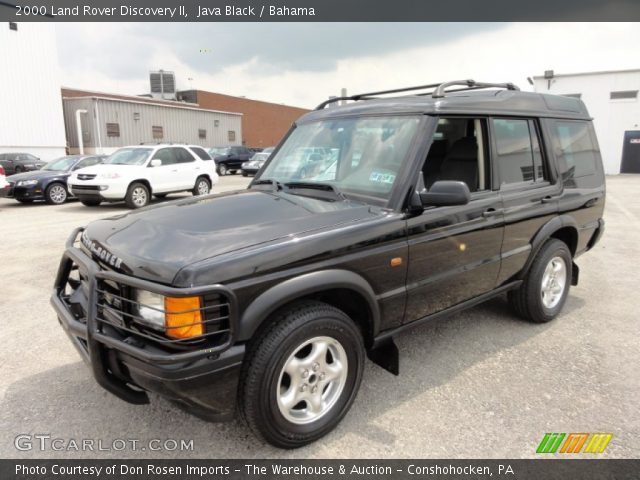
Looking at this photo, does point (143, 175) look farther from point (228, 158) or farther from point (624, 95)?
point (624, 95)

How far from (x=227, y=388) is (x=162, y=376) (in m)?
0.32

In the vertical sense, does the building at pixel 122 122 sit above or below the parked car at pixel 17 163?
above

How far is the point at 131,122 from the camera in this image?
3039cm

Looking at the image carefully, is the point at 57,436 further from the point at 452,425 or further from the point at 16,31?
the point at 16,31

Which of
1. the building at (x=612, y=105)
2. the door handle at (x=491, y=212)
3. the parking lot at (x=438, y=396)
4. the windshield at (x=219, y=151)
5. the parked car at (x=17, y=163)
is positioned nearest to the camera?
the parking lot at (x=438, y=396)

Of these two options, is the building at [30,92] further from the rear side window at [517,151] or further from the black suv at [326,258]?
the rear side window at [517,151]

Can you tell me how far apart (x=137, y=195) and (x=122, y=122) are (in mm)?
20570

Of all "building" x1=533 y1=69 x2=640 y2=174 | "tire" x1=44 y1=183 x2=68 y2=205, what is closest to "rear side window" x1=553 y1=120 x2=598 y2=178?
"tire" x1=44 y1=183 x2=68 y2=205

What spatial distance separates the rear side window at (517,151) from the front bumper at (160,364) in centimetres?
262

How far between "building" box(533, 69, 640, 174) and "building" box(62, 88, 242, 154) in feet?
80.9

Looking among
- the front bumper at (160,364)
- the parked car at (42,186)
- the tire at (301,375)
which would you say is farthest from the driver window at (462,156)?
the parked car at (42,186)

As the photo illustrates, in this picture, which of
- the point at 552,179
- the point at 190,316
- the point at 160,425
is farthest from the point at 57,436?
the point at 552,179

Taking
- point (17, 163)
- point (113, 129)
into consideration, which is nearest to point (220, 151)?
point (113, 129)

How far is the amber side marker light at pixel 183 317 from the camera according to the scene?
2115mm
